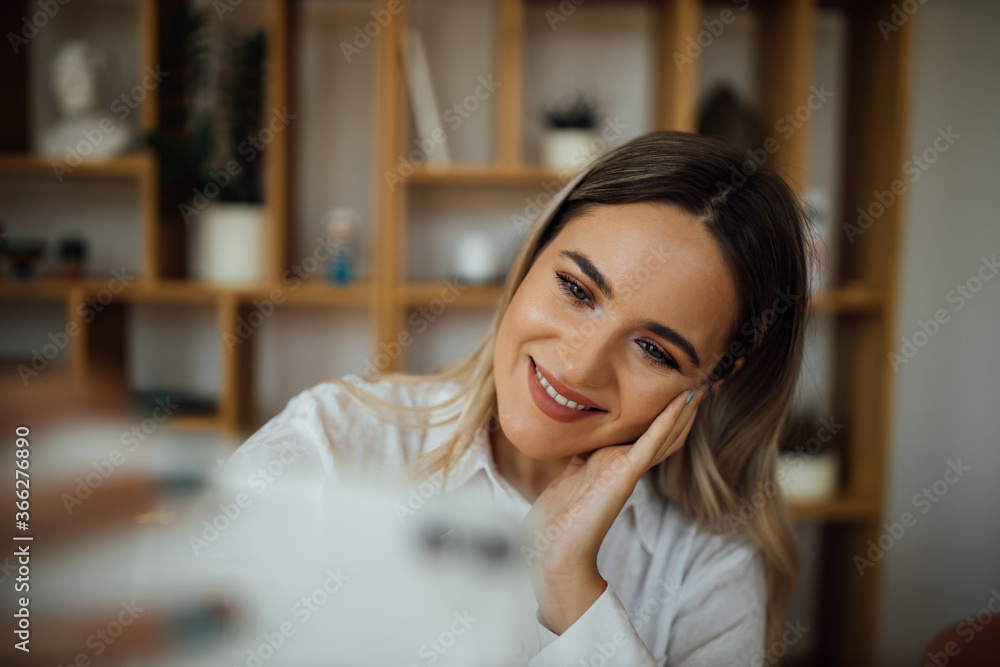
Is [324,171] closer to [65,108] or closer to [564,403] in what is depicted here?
[65,108]

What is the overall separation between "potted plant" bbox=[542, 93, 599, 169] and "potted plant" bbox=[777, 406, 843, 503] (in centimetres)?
100

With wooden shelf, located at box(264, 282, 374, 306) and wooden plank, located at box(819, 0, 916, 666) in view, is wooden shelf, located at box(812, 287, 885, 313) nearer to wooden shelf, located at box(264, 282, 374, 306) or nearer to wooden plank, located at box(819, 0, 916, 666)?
wooden plank, located at box(819, 0, 916, 666)

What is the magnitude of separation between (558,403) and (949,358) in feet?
6.71

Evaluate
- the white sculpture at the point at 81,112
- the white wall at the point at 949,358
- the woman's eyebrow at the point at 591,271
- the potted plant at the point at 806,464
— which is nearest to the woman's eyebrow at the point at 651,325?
the woman's eyebrow at the point at 591,271

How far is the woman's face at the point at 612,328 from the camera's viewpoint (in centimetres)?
85

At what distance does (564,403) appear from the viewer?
0.90 metres

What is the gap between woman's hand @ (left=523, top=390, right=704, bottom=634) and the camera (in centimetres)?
84

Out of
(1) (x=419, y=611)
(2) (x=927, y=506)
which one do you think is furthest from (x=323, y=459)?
(2) (x=927, y=506)

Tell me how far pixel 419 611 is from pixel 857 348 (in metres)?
1.76

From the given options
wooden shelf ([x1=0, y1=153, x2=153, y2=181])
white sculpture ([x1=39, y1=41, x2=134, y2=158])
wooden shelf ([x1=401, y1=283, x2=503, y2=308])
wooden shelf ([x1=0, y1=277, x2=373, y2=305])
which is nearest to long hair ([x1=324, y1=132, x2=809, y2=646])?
wooden shelf ([x1=401, y1=283, x2=503, y2=308])

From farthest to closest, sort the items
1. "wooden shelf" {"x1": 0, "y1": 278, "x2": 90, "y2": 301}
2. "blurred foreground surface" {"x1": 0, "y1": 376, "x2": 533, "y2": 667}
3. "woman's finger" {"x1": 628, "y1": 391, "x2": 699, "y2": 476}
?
"wooden shelf" {"x1": 0, "y1": 278, "x2": 90, "y2": 301}, "woman's finger" {"x1": 628, "y1": 391, "x2": 699, "y2": 476}, "blurred foreground surface" {"x1": 0, "y1": 376, "x2": 533, "y2": 667}

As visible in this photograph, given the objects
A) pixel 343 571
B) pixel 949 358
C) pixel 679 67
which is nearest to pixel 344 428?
pixel 343 571

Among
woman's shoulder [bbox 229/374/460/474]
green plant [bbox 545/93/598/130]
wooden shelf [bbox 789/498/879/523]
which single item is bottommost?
wooden shelf [bbox 789/498/879/523]

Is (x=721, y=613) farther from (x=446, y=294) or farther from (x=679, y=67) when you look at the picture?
(x=679, y=67)
